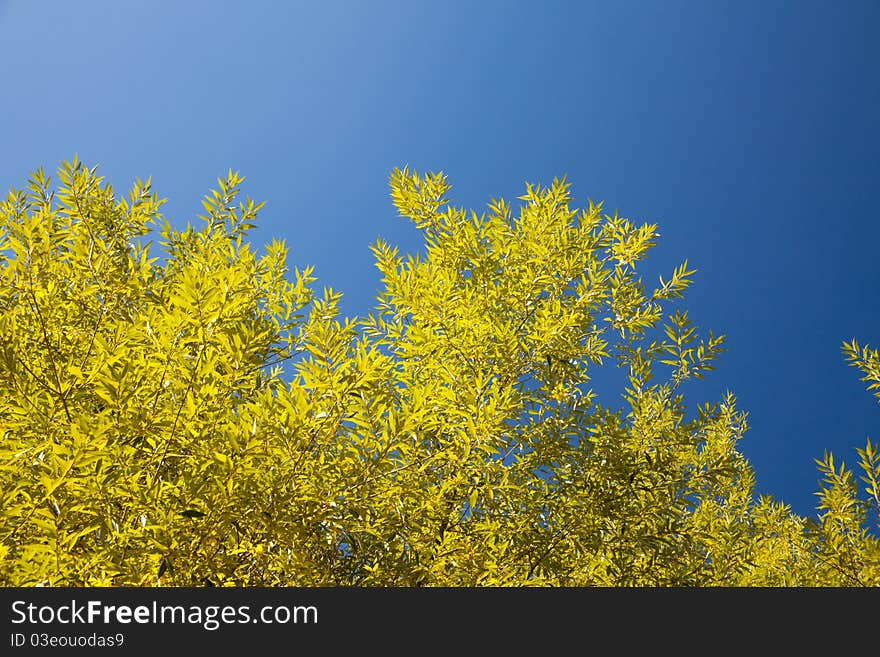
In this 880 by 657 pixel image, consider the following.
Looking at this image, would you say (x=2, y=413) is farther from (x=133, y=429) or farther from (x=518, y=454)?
(x=518, y=454)

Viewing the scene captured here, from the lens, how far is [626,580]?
A: 370cm

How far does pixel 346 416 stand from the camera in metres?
2.64

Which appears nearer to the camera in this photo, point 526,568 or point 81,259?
point 81,259

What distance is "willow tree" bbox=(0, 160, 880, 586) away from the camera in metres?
2.43

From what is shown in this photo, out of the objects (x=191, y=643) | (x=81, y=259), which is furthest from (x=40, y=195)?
(x=191, y=643)

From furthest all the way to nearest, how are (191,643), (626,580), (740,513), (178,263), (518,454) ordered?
1. (740,513)
2. (178,263)
3. (626,580)
4. (518,454)
5. (191,643)

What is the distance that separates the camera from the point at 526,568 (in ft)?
12.0

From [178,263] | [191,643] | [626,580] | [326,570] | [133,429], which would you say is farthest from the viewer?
[178,263]

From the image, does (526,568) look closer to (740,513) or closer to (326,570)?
(326,570)

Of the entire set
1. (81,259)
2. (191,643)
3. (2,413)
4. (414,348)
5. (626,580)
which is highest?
(81,259)

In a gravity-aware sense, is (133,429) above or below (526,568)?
above

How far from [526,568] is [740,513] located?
13.7ft

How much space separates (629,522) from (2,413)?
3.03 metres

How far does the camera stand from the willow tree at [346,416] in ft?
7.98
